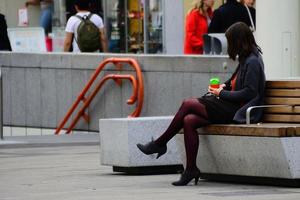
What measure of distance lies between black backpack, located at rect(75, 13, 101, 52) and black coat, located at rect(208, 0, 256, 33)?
91.1 inches

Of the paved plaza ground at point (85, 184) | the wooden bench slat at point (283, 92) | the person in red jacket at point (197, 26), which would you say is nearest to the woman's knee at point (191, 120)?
the paved plaza ground at point (85, 184)

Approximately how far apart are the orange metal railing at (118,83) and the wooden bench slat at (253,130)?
6593mm

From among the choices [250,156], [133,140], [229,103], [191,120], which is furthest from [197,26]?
[250,156]

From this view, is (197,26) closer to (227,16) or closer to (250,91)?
(227,16)

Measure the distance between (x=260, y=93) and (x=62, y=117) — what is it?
8877 mm

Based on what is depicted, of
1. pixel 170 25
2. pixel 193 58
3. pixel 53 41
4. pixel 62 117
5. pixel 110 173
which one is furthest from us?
pixel 53 41

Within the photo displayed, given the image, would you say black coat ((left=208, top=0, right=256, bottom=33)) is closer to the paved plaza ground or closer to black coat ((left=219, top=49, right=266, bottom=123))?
the paved plaza ground

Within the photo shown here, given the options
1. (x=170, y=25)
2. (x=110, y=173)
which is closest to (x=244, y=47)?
(x=110, y=173)

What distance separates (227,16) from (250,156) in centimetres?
755

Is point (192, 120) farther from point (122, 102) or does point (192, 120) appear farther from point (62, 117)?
point (62, 117)

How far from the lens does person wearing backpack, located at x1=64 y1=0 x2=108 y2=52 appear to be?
1986 cm

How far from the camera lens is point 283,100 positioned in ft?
37.1

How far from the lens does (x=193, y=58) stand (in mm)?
16938

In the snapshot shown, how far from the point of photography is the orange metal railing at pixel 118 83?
17.9m
